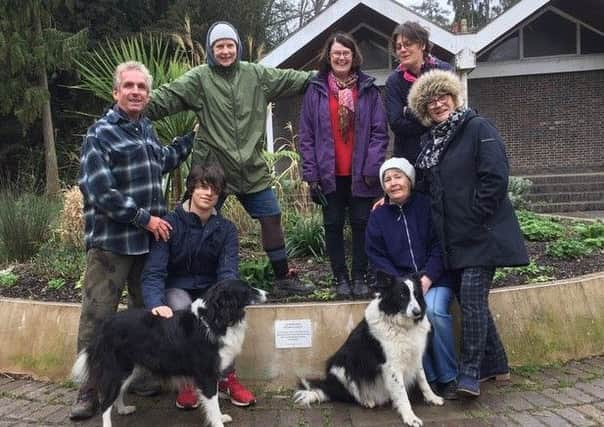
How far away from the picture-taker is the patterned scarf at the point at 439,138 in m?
4.03

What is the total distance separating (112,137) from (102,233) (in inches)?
24.9

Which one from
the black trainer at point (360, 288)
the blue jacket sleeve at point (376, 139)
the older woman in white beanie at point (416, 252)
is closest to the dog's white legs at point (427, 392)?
the older woman in white beanie at point (416, 252)

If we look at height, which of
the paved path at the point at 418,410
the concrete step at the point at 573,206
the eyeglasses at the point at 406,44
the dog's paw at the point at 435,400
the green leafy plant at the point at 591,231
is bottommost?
the paved path at the point at 418,410

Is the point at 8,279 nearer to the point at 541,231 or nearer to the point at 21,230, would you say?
the point at 21,230

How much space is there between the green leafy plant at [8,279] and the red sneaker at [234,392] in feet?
8.63

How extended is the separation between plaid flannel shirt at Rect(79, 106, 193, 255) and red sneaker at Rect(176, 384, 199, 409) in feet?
3.29

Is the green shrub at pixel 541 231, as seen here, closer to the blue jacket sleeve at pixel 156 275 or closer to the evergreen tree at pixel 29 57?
the blue jacket sleeve at pixel 156 275

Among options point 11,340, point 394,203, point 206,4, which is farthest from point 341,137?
point 206,4

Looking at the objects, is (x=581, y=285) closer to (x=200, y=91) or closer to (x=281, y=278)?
(x=281, y=278)

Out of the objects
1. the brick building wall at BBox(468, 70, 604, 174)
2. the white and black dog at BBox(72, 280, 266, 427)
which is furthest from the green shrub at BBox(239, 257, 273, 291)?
the brick building wall at BBox(468, 70, 604, 174)

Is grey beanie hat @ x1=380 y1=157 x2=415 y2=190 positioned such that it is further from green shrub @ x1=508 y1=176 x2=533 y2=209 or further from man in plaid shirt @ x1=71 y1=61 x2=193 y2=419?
green shrub @ x1=508 y1=176 x2=533 y2=209

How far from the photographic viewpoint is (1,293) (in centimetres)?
547

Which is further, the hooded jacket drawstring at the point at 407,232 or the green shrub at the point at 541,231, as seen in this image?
the green shrub at the point at 541,231

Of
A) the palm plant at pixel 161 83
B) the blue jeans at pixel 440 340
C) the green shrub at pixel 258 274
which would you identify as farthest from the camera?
the palm plant at pixel 161 83
